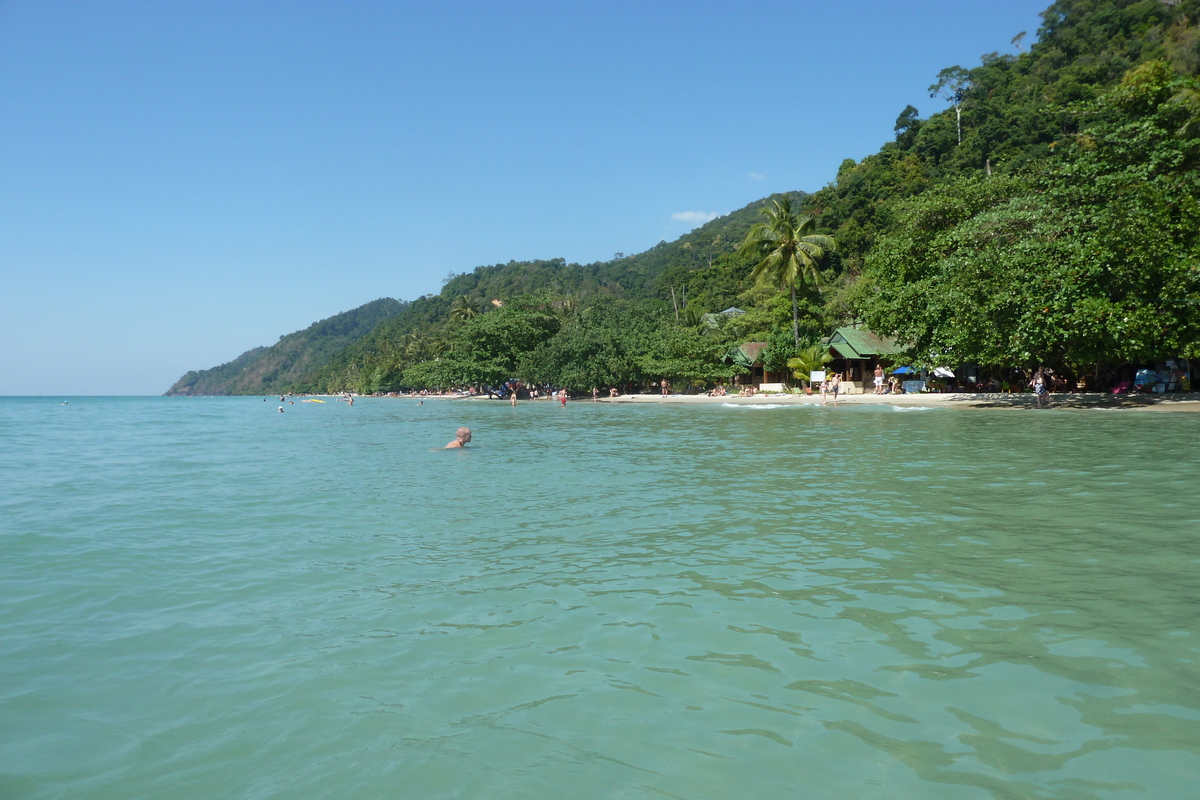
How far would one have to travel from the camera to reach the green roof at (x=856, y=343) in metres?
42.9

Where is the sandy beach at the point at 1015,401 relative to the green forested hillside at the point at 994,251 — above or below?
below

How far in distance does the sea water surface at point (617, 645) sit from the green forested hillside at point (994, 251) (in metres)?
16.6

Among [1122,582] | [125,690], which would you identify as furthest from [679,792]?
[1122,582]

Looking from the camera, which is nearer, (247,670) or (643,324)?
(247,670)

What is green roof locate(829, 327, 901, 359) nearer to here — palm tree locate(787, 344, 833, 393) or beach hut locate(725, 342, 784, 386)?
palm tree locate(787, 344, 833, 393)

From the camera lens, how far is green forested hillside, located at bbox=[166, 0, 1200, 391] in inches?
920

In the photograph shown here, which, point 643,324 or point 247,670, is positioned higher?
point 643,324

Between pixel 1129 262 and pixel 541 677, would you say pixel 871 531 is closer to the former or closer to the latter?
pixel 541 677

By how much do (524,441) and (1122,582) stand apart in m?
15.8

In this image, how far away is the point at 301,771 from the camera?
3.13m

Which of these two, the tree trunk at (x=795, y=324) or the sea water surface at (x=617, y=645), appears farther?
the tree trunk at (x=795, y=324)

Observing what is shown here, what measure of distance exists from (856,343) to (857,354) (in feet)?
2.38

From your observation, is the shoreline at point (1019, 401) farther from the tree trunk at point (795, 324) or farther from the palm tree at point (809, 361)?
the tree trunk at point (795, 324)

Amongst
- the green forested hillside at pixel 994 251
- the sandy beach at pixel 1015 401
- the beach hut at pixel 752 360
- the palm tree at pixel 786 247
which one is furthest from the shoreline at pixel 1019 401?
the beach hut at pixel 752 360
